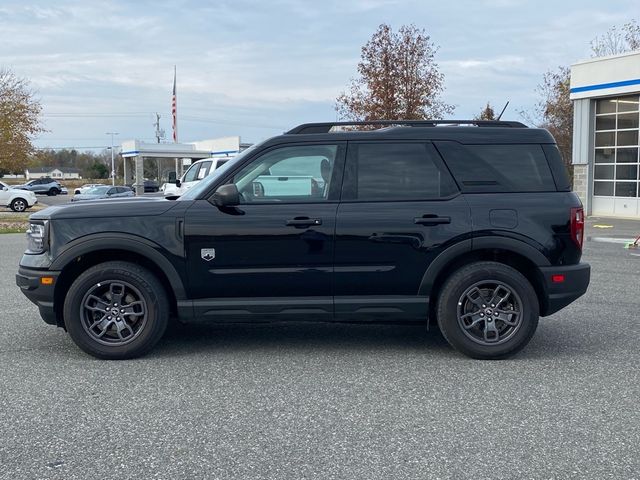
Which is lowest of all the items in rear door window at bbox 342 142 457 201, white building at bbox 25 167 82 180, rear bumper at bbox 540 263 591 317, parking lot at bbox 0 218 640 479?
parking lot at bbox 0 218 640 479

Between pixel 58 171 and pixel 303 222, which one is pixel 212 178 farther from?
pixel 58 171

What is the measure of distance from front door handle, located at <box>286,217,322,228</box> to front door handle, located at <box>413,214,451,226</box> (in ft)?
2.66

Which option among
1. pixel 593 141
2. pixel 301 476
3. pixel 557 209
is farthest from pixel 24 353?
pixel 593 141

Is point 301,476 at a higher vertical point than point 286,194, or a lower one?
lower

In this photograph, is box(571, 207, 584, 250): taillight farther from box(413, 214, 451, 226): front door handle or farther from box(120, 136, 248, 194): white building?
box(120, 136, 248, 194): white building

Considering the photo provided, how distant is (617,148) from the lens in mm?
23594

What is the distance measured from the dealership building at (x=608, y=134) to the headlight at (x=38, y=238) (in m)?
21.1

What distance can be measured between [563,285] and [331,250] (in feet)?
6.44

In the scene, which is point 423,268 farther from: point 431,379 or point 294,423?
point 294,423

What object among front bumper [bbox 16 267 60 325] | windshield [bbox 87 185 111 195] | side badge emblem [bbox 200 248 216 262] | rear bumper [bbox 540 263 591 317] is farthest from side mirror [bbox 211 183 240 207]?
windshield [bbox 87 185 111 195]

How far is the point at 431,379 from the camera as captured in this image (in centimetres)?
521

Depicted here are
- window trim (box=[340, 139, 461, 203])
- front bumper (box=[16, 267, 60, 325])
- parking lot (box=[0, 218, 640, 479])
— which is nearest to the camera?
parking lot (box=[0, 218, 640, 479])

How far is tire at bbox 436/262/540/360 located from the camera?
564cm

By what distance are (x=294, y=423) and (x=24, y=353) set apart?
2.91 metres
